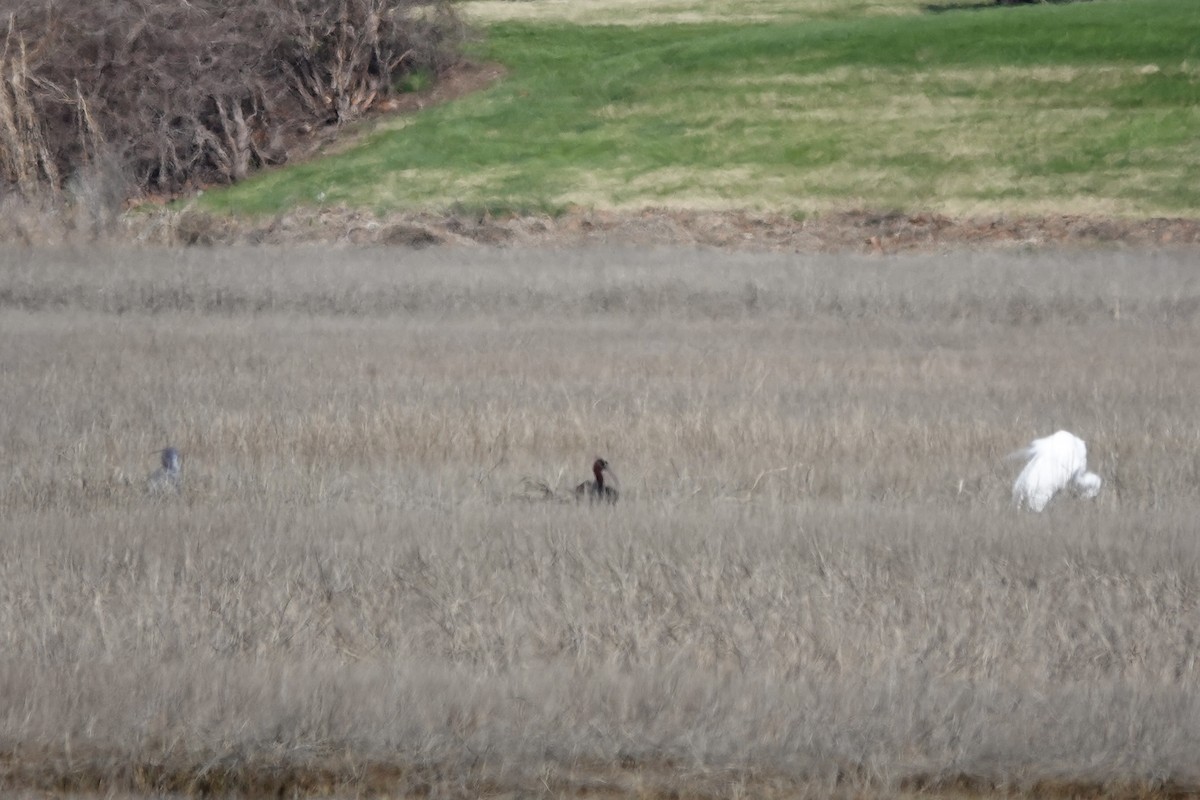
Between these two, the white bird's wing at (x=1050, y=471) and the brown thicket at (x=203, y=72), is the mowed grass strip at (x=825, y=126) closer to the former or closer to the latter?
the brown thicket at (x=203, y=72)

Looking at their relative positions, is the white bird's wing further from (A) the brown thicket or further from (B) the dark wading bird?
(A) the brown thicket

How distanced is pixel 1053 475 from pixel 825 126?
1379 inches

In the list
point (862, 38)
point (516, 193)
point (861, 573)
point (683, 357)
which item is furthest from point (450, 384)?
point (862, 38)

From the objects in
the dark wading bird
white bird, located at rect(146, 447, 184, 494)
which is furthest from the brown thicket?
the dark wading bird

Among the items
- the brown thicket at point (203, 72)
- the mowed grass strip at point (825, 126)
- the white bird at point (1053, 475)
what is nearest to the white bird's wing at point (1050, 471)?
the white bird at point (1053, 475)

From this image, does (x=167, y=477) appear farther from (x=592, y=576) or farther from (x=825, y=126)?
(x=825, y=126)

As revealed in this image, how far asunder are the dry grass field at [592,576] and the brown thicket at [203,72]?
2856cm

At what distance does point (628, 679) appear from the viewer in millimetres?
5930

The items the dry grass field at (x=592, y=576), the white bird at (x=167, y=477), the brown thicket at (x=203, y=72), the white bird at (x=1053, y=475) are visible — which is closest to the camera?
the dry grass field at (x=592, y=576)

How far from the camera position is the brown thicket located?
41812 millimetres

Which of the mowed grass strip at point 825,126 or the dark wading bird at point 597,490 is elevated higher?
the dark wading bird at point 597,490

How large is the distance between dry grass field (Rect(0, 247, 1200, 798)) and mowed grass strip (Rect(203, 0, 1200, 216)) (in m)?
20.9

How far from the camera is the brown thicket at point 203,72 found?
137 ft

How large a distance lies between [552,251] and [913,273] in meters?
6.31
